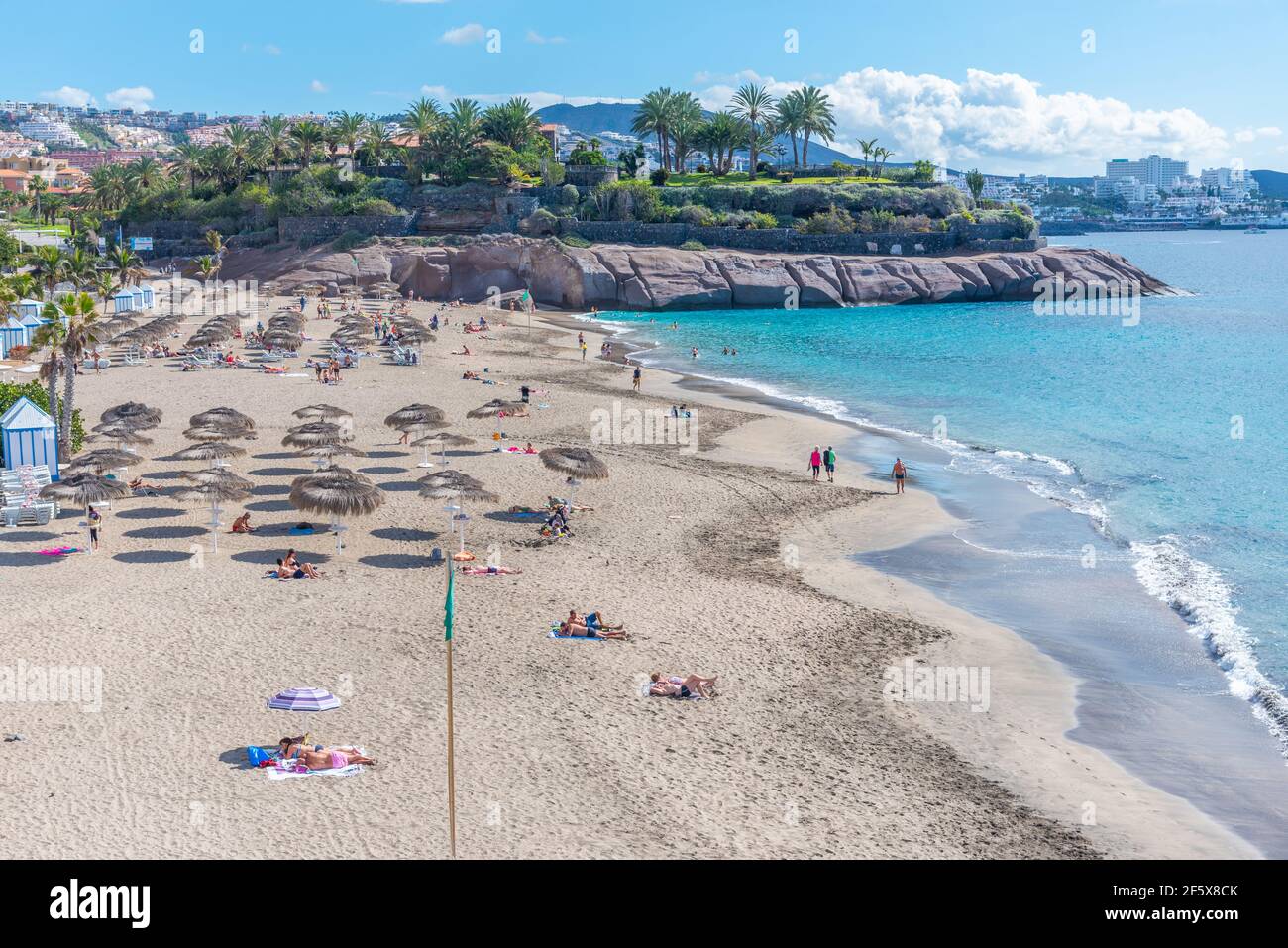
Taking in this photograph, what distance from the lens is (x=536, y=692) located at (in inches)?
669

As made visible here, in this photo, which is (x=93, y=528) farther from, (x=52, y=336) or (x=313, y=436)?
Result: (x=52, y=336)

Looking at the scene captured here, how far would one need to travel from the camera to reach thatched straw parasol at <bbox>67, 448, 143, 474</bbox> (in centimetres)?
2567

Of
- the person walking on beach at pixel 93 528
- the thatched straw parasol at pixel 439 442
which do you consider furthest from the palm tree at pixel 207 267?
the person walking on beach at pixel 93 528

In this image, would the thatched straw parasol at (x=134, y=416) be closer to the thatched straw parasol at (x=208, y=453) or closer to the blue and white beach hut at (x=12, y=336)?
the thatched straw parasol at (x=208, y=453)

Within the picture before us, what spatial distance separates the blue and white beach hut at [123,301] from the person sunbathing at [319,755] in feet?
193

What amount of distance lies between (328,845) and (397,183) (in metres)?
86.9

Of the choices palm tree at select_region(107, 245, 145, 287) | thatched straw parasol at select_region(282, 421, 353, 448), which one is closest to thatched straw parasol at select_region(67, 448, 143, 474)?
thatched straw parasol at select_region(282, 421, 353, 448)

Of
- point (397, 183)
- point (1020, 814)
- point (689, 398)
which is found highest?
point (397, 183)

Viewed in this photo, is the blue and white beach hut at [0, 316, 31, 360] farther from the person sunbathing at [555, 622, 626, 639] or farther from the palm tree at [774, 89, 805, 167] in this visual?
the palm tree at [774, 89, 805, 167]

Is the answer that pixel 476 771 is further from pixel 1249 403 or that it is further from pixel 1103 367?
pixel 1103 367

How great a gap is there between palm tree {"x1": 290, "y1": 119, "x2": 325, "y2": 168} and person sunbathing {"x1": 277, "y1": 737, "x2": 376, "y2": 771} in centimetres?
8995

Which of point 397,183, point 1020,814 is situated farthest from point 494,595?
point 397,183

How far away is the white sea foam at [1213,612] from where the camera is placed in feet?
59.3

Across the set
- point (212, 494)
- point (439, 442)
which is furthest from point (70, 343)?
point (439, 442)
